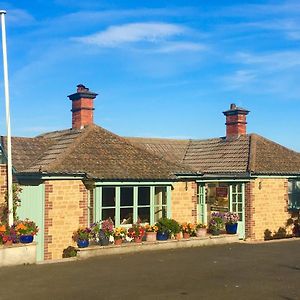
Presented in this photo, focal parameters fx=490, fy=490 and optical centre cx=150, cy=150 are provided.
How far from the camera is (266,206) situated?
853 inches

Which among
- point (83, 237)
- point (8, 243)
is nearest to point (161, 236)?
point (83, 237)

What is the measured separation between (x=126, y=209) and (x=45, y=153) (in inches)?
159

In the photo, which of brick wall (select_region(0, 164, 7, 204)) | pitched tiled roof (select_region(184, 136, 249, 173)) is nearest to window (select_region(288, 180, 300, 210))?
pitched tiled roof (select_region(184, 136, 249, 173))

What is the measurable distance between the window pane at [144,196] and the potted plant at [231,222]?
11.7 ft

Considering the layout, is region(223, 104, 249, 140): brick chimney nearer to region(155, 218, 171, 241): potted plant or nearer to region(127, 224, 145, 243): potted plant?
region(155, 218, 171, 241): potted plant

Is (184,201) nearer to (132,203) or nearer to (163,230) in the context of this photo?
(163,230)

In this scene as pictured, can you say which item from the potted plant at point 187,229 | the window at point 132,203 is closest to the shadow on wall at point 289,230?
the potted plant at point 187,229

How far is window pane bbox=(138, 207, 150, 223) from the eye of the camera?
17812 millimetres

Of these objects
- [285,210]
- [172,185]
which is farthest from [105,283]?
[285,210]

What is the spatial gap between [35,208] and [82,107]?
225 inches

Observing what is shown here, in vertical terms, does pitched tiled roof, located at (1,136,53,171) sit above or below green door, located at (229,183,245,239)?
above

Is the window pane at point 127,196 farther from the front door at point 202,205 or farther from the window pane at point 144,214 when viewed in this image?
the front door at point 202,205

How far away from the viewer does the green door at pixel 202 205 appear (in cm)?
2033

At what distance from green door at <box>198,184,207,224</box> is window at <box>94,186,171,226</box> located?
249 cm
